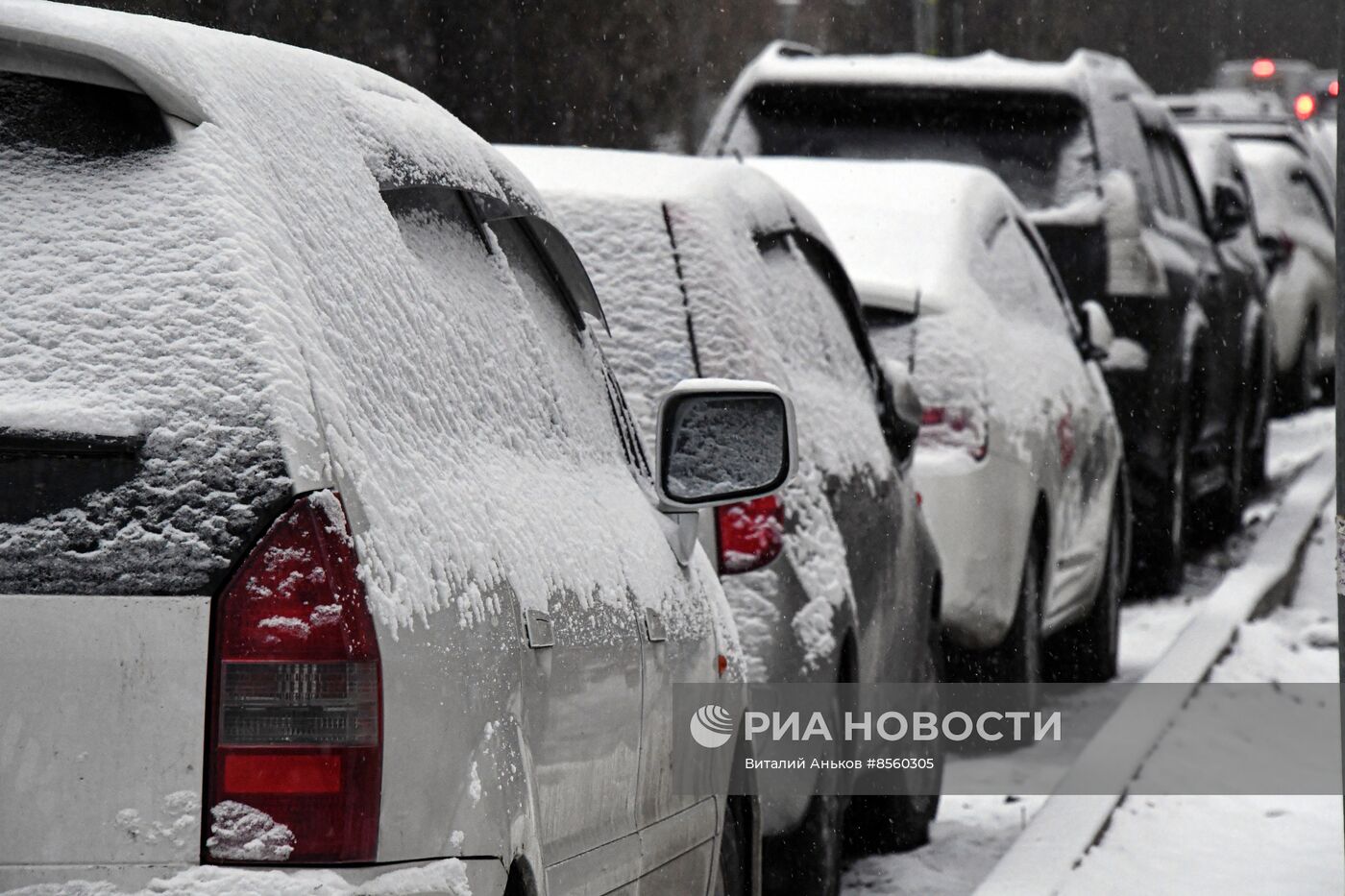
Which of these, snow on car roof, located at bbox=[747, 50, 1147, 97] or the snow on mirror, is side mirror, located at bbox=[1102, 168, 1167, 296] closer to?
snow on car roof, located at bbox=[747, 50, 1147, 97]

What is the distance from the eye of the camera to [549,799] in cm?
312

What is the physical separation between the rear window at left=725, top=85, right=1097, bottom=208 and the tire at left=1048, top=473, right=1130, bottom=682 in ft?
6.77

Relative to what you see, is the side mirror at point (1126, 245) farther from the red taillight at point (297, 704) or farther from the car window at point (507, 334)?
the red taillight at point (297, 704)

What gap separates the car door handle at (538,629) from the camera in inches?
120

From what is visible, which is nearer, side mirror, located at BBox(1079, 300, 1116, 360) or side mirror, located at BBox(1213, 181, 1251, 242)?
side mirror, located at BBox(1079, 300, 1116, 360)

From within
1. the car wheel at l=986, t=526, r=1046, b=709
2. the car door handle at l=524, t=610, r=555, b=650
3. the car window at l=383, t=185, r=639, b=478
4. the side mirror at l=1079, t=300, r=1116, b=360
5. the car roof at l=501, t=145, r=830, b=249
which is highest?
the car roof at l=501, t=145, r=830, b=249

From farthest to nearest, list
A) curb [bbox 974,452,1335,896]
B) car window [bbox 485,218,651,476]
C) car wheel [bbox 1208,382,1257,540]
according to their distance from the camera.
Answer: car wheel [bbox 1208,382,1257,540], curb [bbox 974,452,1335,896], car window [bbox 485,218,651,476]

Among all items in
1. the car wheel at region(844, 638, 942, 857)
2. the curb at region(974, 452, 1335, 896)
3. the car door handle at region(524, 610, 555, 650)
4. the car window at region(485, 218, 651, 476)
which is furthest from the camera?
the car wheel at region(844, 638, 942, 857)

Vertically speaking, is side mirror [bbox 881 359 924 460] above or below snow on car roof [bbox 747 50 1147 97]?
below

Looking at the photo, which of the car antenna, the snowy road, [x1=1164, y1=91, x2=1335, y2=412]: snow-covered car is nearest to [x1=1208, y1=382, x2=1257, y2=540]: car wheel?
the snowy road

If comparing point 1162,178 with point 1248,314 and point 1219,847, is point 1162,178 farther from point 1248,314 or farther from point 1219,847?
point 1219,847

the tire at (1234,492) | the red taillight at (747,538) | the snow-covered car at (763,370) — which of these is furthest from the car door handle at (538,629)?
the tire at (1234,492)

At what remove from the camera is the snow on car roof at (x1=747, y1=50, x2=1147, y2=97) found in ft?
35.6

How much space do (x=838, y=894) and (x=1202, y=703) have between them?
9.18 feet
